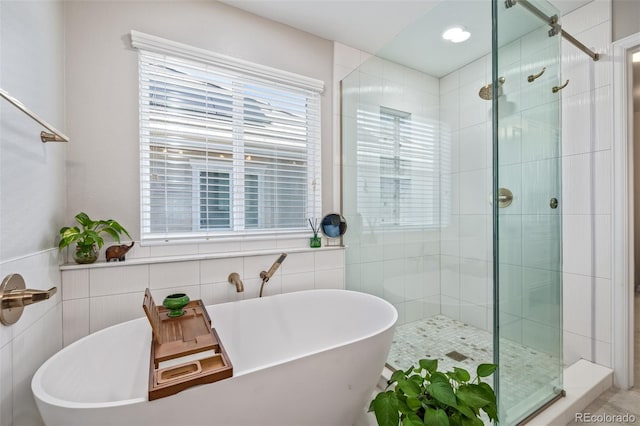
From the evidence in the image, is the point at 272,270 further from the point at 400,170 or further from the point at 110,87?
the point at 110,87

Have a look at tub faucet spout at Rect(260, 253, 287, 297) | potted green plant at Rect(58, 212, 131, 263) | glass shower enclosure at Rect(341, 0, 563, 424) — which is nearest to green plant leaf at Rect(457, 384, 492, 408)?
glass shower enclosure at Rect(341, 0, 563, 424)

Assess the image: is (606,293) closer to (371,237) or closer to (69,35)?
(371,237)

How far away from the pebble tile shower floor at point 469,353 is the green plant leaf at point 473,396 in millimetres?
374

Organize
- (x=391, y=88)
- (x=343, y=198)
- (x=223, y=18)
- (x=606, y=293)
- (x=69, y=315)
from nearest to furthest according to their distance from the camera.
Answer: (x=69, y=315) < (x=606, y=293) < (x=223, y=18) < (x=391, y=88) < (x=343, y=198)

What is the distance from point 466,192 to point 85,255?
93.3 inches

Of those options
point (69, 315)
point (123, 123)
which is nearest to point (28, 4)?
point (123, 123)

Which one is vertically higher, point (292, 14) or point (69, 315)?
point (292, 14)

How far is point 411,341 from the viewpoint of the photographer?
2.03 meters

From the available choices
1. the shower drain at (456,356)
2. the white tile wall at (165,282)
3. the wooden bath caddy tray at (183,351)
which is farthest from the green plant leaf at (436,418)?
the white tile wall at (165,282)

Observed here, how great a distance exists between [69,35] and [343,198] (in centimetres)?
200

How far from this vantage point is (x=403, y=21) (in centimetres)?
213

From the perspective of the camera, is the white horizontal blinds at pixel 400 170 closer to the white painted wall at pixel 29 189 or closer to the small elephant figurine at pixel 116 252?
the small elephant figurine at pixel 116 252

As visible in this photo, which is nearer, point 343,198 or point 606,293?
point 606,293

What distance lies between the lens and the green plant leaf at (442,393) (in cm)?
96
